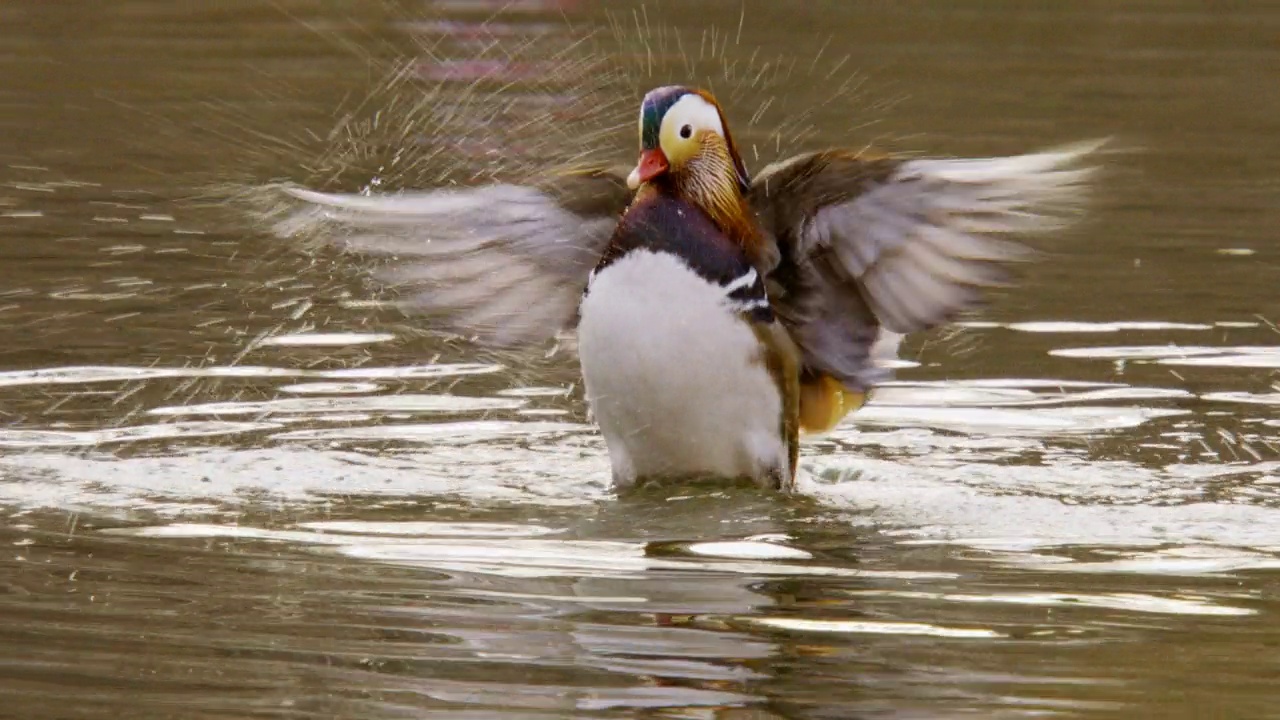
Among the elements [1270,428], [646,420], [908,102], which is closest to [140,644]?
[646,420]

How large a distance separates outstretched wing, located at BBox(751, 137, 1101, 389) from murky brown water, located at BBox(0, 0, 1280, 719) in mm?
520

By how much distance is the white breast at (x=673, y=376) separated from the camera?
6.51m

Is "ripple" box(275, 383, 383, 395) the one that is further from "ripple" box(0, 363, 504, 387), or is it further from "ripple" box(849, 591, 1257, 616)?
"ripple" box(849, 591, 1257, 616)

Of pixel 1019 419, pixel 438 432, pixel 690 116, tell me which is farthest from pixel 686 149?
pixel 1019 419

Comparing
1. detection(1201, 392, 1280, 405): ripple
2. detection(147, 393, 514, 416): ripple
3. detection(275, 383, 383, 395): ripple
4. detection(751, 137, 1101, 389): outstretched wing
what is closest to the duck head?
detection(751, 137, 1101, 389): outstretched wing

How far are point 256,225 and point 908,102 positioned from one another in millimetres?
7576

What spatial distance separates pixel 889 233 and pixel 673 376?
765mm

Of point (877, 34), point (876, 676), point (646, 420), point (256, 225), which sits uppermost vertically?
point (877, 34)

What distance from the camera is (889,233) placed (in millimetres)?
6781

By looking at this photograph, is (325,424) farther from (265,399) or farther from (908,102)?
(908,102)

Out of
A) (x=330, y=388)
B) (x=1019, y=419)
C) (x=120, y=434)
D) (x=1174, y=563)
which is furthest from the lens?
(x=330, y=388)

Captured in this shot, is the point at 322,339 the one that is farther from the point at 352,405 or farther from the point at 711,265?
the point at 711,265

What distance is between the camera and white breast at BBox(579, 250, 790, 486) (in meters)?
6.51

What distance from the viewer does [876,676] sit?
5012mm
